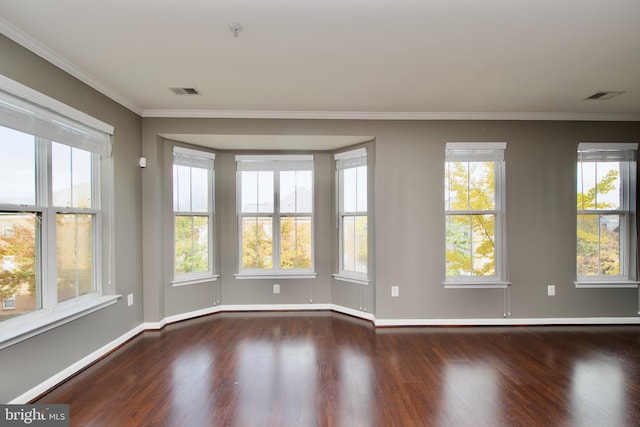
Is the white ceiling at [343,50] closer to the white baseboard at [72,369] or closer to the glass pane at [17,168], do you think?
the glass pane at [17,168]

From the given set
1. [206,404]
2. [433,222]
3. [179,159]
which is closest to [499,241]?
[433,222]

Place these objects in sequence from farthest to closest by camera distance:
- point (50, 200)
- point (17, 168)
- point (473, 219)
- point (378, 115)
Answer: point (473, 219)
point (378, 115)
point (50, 200)
point (17, 168)

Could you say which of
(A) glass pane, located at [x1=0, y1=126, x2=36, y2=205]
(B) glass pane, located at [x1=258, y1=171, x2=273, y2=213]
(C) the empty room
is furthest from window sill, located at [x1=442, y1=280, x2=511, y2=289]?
(A) glass pane, located at [x1=0, y1=126, x2=36, y2=205]

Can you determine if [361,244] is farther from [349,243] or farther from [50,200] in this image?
[50,200]

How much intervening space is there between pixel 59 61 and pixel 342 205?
10.7 ft

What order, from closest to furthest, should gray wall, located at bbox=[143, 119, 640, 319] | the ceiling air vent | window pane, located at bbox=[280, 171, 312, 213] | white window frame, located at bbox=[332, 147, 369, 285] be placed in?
the ceiling air vent
gray wall, located at bbox=[143, 119, 640, 319]
white window frame, located at bbox=[332, 147, 369, 285]
window pane, located at bbox=[280, 171, 312, 213]

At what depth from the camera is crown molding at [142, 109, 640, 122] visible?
372cm

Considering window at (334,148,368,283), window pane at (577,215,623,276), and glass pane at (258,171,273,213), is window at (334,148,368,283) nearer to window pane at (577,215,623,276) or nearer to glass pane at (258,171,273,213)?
glass pane at (258,171,273,213)

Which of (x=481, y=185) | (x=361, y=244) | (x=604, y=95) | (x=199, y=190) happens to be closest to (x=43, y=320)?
(x=199, y=190)

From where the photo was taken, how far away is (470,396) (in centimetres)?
232

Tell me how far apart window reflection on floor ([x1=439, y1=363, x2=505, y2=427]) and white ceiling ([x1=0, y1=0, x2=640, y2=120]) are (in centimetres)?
260

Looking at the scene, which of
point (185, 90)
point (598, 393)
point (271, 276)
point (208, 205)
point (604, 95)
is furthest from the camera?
point (271, 276)

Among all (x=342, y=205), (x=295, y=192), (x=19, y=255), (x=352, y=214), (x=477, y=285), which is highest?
(x=295, y=192)

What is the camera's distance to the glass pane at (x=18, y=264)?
7.06 ft
